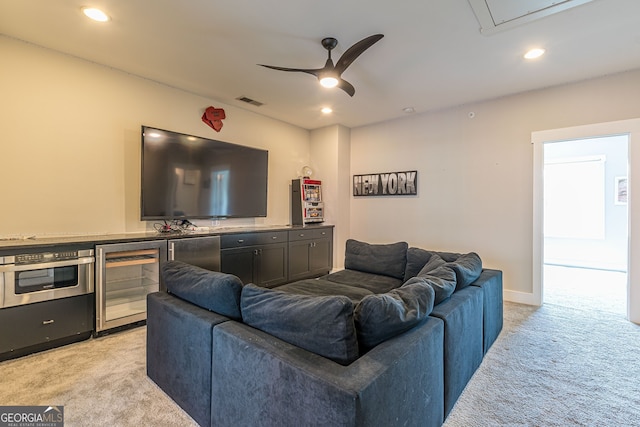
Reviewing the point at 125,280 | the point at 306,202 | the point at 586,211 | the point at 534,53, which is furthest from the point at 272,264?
the point at 586,211

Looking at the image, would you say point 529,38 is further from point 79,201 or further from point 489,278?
point 79,201

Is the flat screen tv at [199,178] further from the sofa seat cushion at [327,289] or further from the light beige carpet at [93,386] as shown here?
the sofa seat cushion at [327,289]

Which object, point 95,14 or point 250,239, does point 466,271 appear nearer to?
point 250,239

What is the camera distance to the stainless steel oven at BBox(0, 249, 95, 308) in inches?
87.4

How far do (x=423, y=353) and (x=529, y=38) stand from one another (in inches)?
109

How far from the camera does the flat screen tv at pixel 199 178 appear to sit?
10.6 feet

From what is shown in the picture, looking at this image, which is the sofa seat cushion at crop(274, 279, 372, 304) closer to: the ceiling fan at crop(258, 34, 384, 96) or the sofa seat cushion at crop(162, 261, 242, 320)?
the sofa seat cushion at crop(162, 261, 242, 320)

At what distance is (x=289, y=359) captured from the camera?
3.68ft

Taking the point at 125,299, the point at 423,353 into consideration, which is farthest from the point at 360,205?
the point at 423,353

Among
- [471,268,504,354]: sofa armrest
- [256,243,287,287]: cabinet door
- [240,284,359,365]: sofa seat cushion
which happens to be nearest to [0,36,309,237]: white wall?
[256,243,287,287]: cabinet door

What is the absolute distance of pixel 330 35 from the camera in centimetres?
252

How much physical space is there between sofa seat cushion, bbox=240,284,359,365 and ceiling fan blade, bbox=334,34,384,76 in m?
1.96

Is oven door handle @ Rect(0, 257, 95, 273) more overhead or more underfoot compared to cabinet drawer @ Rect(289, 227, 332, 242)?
more underfoot

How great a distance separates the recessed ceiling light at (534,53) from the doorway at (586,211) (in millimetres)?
3471
